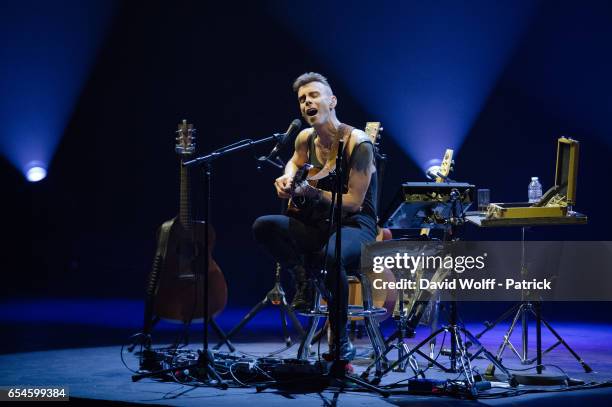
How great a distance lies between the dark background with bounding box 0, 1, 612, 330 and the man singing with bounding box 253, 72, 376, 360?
10.2 ft

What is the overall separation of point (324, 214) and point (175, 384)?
1.17m

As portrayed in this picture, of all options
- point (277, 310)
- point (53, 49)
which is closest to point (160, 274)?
point (277, 310)

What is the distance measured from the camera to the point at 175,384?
4.21 m

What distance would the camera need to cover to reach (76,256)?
29.0 ft

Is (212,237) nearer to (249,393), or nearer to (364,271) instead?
(364,271)

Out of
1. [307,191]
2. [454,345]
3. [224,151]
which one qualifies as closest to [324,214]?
[307,191]

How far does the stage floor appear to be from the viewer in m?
3.79

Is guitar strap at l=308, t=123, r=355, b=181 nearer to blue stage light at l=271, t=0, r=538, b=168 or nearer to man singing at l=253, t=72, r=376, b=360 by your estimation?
man singing at l=253, t=72, r=376, b=360

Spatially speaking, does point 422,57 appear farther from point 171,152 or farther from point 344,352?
point 344,352

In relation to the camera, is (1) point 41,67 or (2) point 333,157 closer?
(2) point 333,157

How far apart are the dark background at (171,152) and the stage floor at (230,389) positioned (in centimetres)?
241

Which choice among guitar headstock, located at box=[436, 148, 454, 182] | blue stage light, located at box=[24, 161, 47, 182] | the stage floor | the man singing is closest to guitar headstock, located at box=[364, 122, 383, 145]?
guitar headstock, located at box=[436, 148, 454, 182]

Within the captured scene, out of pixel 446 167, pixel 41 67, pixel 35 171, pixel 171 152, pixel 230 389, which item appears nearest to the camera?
pixel 230 389

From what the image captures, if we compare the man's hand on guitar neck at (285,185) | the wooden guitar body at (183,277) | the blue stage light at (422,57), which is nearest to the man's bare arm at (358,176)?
the man's hand on guitar neck at (285,185)
